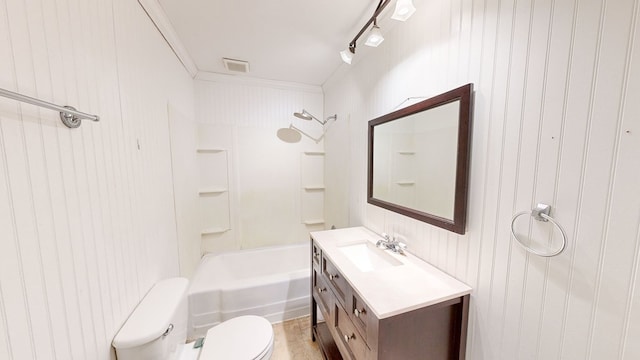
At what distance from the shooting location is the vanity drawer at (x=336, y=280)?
1181mm

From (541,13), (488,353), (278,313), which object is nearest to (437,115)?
(541,13)

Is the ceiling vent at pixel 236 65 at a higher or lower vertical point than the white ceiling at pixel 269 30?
lower

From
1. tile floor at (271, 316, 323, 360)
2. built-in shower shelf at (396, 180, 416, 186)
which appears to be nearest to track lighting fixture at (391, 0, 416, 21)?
built-in shower shelf at (396, 180, 416, 186)

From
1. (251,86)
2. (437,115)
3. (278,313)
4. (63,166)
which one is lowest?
(278,313)

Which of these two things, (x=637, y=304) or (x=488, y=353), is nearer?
(x=637, y=304)

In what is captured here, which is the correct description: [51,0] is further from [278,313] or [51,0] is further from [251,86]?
[278,313]

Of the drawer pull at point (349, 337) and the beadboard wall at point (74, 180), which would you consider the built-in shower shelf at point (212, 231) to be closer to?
the beadboard wall at point (74, 180)

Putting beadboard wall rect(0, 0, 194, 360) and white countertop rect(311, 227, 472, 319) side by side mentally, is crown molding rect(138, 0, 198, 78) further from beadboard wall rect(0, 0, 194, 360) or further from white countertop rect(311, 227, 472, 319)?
white countertop rect(311, 227, 472, 319)

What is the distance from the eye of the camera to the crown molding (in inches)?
51.3

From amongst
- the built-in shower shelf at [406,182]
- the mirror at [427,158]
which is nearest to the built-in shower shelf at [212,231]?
the mirror at [427,158]

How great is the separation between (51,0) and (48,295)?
3.01 ft

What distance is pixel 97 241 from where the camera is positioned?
2.82ft

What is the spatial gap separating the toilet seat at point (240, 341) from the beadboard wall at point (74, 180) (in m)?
0.44

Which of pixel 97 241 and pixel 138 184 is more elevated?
pixel 138 184
